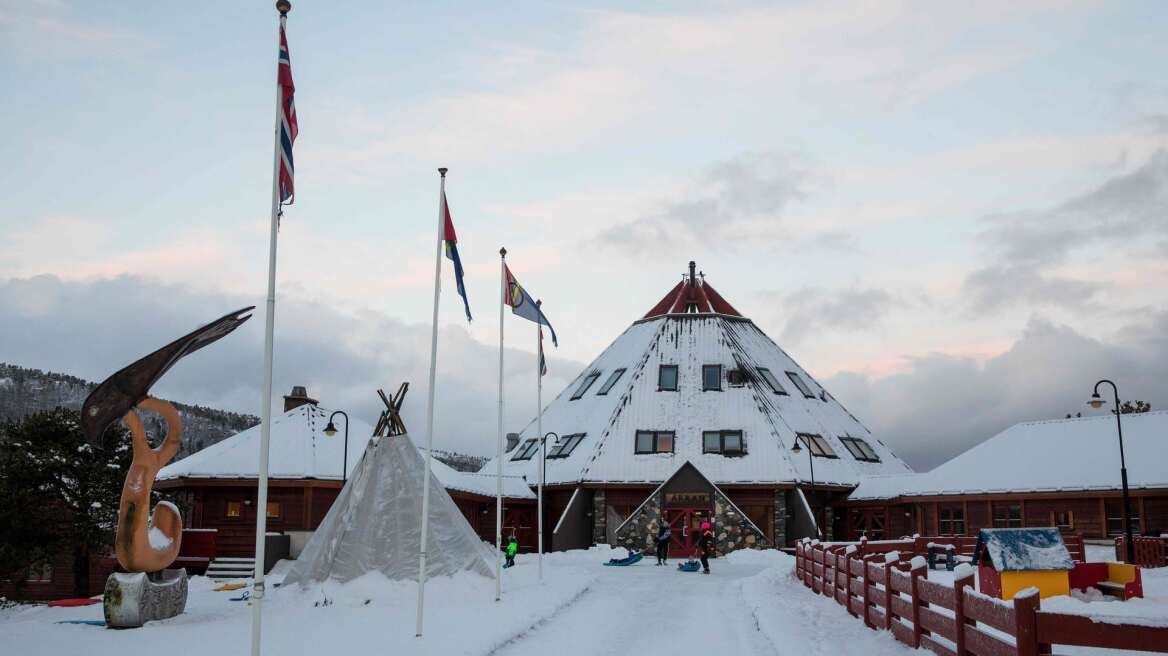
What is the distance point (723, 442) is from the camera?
52.1 m

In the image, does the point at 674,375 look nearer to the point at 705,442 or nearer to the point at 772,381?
the point at 772,381

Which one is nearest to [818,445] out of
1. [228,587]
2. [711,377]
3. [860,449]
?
[860,449]

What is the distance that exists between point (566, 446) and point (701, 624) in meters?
35.3

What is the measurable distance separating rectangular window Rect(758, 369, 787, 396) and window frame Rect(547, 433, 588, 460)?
1140cm

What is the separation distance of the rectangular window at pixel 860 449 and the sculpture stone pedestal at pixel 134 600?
42.2m

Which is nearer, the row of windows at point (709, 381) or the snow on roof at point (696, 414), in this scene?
the snow on roof at point (696, 414)

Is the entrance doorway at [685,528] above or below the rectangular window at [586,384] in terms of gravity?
below

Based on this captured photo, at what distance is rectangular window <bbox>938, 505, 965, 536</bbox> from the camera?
48000mm

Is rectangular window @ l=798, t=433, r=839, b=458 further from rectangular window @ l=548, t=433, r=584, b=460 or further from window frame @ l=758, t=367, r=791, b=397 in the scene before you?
rectangular window @ l=548, t=433, r=584, b=460

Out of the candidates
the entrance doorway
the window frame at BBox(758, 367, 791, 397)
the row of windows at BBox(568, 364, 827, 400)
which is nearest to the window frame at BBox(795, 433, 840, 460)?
the window frame at BBox(758, 367, 791, 397)

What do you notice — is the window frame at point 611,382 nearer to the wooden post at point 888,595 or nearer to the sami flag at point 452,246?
the sami flag at point 452,246

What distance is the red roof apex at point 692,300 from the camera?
66500mm

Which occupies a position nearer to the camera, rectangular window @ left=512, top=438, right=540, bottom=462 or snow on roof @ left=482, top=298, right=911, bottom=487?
snow on roof @ left=482, top=298, right=911, bottom=487

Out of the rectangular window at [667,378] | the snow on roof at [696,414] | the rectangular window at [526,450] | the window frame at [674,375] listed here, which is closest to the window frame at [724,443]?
the snow on roof at [696,414]
